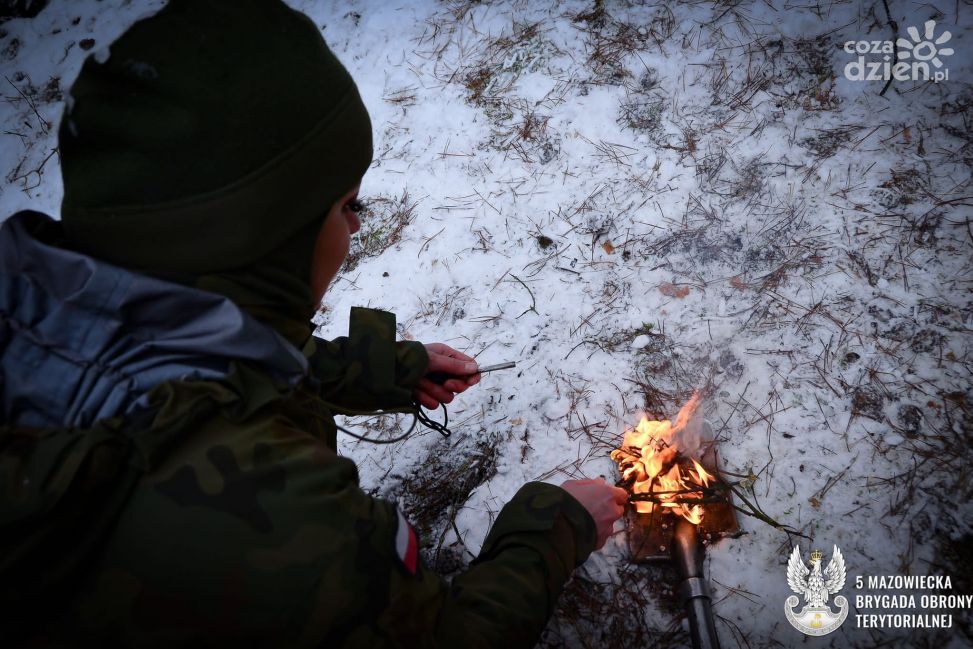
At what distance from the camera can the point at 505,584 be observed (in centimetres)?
177

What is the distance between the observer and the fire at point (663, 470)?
8.73 feet

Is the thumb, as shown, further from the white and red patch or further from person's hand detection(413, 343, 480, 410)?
the white and red patch

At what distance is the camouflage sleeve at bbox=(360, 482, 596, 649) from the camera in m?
1.46

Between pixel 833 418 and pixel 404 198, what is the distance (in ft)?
10.3

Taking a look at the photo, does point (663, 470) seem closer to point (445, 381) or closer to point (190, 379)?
point (445, 381)

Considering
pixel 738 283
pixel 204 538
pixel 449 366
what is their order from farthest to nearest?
1. pixel 738 283
2. pixel 449 366
3. pixel 204 538

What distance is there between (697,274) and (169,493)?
3016 millimetres

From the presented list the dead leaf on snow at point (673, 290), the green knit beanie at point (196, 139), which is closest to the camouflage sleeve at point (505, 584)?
the green knit beanie at point (196, 139)

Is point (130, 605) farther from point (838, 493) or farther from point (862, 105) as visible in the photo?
point (862, 105)

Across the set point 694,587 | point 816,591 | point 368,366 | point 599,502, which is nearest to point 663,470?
point 694,587

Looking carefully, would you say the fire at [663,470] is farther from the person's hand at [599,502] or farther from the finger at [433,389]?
the finger at [433,389]

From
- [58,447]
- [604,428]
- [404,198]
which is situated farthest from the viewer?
[404,198]

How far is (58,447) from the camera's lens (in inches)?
46.2

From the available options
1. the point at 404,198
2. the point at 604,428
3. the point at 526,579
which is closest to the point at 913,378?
the point at 604,428
